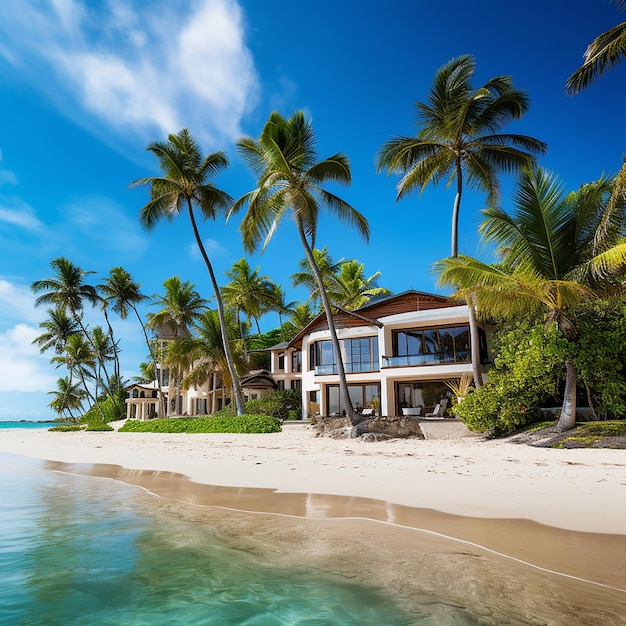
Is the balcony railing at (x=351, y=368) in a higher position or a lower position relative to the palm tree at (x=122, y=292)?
lower

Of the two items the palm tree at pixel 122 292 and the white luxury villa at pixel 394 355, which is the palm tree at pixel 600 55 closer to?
the white luxury villa at pixel 394 355

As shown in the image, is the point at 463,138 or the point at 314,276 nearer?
the point at 463,138

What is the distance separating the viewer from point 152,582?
4.20m

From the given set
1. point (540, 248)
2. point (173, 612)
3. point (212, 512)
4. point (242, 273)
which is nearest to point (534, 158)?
point (540, 248)

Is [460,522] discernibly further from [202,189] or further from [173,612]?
[202,189]

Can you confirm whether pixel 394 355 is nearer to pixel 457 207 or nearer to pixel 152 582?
pixel 457 207

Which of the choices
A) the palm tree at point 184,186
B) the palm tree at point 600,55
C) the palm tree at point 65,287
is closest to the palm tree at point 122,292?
the palm tree at point 65,287

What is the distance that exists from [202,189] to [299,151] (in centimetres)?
655

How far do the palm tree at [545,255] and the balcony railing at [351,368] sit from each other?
439 inches

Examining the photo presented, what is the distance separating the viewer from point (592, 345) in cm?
1131

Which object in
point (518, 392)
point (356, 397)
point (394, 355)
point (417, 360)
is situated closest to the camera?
point (518, 392)

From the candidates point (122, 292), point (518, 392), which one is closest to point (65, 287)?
point (122, 292)

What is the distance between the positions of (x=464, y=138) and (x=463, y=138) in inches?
4.0

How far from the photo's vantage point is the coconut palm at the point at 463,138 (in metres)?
16.3
